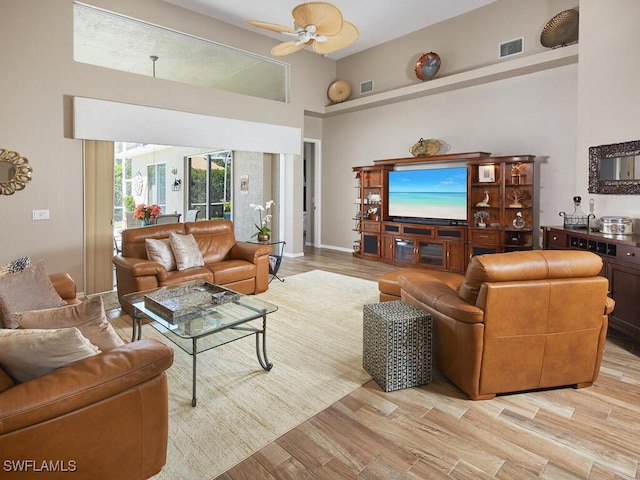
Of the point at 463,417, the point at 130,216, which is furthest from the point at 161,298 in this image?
the point at 130,216

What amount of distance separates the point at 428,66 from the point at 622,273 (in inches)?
184

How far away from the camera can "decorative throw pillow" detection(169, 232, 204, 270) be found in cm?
458

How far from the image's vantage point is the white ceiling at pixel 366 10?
5.92 meters

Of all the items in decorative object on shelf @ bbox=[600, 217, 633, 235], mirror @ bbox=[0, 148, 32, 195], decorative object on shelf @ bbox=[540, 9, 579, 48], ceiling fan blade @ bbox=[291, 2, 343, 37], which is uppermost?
decorative object on shelf @ bbox=[540, 9, 579, 48]

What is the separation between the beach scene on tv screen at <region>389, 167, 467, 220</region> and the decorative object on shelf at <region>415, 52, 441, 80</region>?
1.66 meters

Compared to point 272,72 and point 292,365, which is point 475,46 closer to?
point 272,72

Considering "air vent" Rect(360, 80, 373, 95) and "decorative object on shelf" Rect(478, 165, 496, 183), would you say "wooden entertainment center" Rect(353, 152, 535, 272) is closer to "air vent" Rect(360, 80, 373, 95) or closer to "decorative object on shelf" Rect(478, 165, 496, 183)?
"decorative object on shelf" Rect(478, 165, 496, 183)

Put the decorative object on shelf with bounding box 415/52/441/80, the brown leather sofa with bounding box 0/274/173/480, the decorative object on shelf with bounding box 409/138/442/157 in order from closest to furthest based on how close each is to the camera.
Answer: the brown leather sofa with bounding box 0/274/173/480
the decorative object on shelf with bounding box 415/52/441/80
the decorative object on shelf with bounding box 409/138/442/157

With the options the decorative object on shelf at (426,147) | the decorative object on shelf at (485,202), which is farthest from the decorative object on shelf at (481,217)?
the decorative object on shelf at (426,147)

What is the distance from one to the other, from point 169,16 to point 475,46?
15.9 feet

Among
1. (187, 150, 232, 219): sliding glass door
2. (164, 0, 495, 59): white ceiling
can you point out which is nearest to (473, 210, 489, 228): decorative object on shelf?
(164, 0, 495, 59): white ceiling

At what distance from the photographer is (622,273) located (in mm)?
3469

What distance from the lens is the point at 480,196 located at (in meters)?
6.18

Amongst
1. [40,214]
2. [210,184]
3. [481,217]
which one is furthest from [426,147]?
[40,214]
